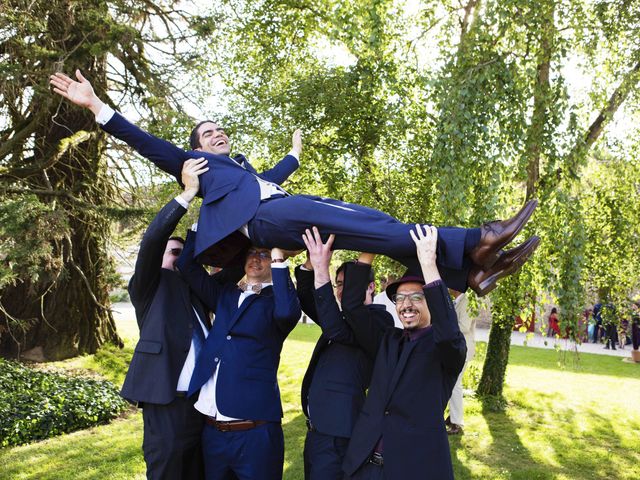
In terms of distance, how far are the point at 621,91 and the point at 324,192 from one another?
3.13 metres

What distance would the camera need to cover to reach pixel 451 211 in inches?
190

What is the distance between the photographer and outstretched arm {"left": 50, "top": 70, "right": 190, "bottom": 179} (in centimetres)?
348

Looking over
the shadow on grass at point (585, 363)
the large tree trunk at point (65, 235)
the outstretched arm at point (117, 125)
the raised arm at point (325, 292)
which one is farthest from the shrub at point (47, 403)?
the shadow on grass at point (585, 363)

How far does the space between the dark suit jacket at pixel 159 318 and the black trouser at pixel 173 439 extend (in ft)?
0.35

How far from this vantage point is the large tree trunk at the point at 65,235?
8532 millimetres

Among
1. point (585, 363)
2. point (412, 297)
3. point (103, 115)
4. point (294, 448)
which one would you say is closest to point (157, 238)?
point (103, 115)

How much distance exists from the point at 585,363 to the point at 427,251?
14.1m

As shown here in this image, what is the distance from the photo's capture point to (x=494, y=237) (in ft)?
9.96

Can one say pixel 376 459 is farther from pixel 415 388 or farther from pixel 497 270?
pixel 497 270

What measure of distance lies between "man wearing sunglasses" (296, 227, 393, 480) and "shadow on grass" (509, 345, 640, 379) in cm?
1064

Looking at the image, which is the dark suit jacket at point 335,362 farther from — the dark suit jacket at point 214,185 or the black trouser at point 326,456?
the dark suit jacket at point 214,185

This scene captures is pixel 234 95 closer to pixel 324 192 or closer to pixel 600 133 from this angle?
pixel 324 192

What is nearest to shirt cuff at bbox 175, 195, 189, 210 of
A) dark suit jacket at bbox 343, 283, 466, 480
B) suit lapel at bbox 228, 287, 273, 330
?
suit lapel at bbox 228, 287, 273, 330

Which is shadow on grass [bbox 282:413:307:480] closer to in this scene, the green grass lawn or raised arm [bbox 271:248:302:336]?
the green grass lawn
